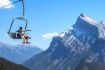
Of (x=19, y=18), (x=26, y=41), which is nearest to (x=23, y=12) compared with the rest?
(x=19, y=18)

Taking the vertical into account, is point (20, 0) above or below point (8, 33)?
above

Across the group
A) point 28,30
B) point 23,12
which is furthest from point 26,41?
point 23,12

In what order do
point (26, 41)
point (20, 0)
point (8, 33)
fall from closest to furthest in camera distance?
1. point (20, 0)
2. point (8, 33)
3. point (26, 41)

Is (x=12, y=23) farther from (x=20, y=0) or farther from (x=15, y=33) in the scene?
(x=20, y=0)

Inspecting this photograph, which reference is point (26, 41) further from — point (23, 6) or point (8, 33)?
point (23, 6)

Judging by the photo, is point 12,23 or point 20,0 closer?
point 20,0

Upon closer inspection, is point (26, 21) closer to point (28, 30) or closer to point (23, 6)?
point (28, 30)

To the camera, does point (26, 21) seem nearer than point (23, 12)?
No

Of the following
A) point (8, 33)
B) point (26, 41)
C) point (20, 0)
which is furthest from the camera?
point (26, 41)
